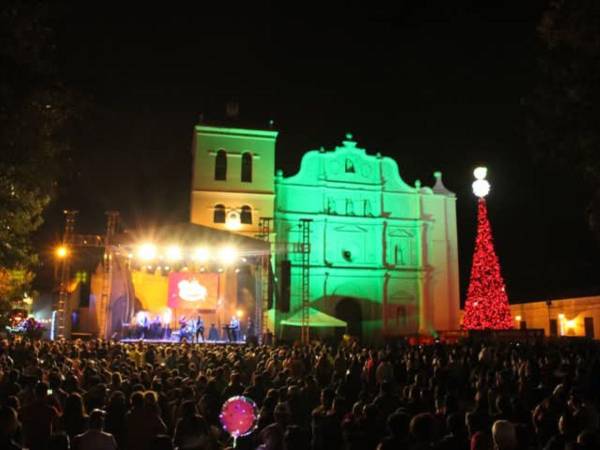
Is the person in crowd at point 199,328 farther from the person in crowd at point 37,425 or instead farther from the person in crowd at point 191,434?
the person in crowd at point 191,434

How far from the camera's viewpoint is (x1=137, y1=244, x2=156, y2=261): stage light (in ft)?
82.5

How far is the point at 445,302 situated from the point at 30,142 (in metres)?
31.4

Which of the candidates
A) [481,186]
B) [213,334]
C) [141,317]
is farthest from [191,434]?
[141,317]

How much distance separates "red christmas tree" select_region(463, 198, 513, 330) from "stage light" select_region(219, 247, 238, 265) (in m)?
11.6

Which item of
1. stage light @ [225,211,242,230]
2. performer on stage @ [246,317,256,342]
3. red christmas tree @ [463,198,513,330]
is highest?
stage light @ [225,211,242,230]

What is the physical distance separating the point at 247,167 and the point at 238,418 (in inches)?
1195

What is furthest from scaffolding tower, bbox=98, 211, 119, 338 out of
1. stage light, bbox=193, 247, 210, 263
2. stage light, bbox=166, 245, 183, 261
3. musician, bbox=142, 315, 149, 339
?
stage light, bbox=193, 247, 210, 263

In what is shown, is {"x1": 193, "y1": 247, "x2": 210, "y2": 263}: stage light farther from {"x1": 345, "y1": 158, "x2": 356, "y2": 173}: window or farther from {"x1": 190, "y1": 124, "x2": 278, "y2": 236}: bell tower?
{"x1": 345, "y1": 158, "x2": 356, "y2": 173}: window

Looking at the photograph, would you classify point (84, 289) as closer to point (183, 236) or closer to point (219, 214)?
point (219, 214)

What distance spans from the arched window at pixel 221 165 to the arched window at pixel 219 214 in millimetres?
1913

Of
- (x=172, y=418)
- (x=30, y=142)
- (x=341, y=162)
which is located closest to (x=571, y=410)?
(x=172, y=418)

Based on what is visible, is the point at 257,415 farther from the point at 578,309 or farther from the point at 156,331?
the point at 578,309

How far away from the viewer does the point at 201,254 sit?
27297 millimetres

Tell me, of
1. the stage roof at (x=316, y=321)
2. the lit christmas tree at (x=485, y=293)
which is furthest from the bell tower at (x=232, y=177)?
the lit christmas tree at (x=485, y=293)
